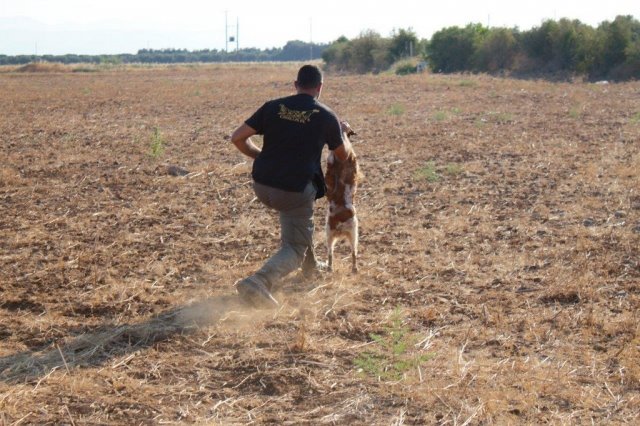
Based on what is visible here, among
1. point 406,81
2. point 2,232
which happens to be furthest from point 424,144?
point 406,81

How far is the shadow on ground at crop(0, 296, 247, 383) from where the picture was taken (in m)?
4.92

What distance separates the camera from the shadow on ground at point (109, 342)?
16.1 ft

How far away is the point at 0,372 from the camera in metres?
4.86

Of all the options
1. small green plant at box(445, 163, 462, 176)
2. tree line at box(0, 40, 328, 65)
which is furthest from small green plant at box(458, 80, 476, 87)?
tree line at box(0, 40, 328, 65)

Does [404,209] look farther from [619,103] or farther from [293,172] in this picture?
[619,103]

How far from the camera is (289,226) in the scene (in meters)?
6.21

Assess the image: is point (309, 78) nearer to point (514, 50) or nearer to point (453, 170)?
point (453, 170)

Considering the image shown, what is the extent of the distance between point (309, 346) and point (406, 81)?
1141 inches

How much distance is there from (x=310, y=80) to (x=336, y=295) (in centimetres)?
175

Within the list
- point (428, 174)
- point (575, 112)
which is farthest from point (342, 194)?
point (575, 112)

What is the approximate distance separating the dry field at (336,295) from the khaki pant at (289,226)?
33cm

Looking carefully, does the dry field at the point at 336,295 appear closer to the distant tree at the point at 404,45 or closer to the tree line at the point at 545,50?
the tree line at the point at 545,50

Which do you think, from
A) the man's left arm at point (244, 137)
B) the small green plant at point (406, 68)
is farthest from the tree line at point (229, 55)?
the man's left arm at point (244, 137)

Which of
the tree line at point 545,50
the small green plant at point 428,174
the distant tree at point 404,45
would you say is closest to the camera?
the small green plant at point 428,174
